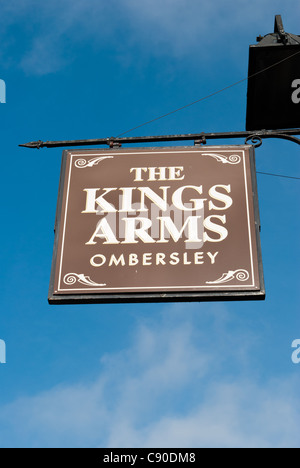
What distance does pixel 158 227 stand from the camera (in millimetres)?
5652

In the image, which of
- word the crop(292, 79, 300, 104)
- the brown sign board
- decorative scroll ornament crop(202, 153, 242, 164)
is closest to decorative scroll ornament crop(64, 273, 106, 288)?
the brown sign board

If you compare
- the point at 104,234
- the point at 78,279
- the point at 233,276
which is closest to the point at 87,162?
the point at 104,234

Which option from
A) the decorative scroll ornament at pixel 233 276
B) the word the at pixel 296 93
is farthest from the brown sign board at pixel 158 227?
the word the at pixel 296 93

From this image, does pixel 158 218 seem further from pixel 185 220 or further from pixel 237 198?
pixel 237 198

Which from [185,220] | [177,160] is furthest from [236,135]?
[185,220]

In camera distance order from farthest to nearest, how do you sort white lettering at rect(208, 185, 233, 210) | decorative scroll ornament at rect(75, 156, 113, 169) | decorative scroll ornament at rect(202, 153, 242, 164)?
decorative scroll ornament at rect(75, 156, 113, 169), decorative scroll ornament at rect(202, 153, 242, 164), white lettering at rect(208, 185, 233, 210)

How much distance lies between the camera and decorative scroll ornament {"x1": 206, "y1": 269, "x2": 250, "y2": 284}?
209 inches

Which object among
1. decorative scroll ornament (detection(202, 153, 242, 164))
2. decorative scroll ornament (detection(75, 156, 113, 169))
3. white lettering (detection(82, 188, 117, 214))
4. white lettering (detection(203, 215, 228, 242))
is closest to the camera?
white lettering (detection(203, 215, 228, 242))

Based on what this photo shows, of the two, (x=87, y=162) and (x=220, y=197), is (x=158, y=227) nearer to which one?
(x=220, y=197)

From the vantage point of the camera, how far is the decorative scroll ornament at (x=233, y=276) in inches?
209

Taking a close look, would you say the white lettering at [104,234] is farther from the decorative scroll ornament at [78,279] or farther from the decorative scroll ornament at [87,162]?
the decorative scroll ornament at [87,162]

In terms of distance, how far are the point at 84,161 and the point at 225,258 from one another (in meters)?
1.65

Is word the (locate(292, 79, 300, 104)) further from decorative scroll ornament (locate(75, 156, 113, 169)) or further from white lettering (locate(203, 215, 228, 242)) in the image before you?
decorative scroll ornament (locate(75, 156, 113, 169))

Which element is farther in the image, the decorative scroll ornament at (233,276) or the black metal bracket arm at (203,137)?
the black metal bracket arm at (203,137)
